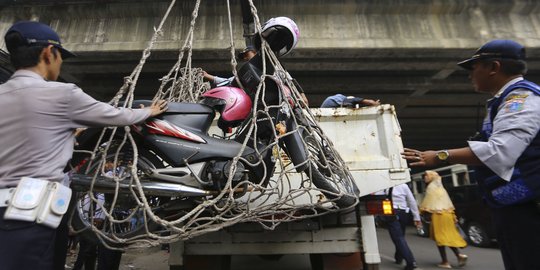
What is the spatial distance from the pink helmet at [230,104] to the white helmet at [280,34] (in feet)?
1.54

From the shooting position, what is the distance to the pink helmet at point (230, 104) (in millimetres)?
2383

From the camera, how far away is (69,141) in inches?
62.0

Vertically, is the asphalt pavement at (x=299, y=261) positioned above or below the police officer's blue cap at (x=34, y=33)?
below

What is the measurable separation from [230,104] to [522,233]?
6.00 ft

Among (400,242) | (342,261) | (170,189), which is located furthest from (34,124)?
(400,242)

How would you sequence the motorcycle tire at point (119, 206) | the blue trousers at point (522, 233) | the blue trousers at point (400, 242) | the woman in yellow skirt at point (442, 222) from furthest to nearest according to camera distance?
the woman in yellow skirt at point (442, 222), the blue trousers at point (400, 242), the motorcycle tire at point (119, 206), the blue trousers at point (522, 233)

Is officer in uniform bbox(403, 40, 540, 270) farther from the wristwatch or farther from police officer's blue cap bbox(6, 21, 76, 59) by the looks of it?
police officer's blue cap bbox(6, 21, 76, 59)

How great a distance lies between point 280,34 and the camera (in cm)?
255

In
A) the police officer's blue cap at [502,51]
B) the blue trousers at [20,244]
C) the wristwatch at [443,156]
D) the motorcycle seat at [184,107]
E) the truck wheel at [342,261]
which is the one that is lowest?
the truck wheel at [342,261]

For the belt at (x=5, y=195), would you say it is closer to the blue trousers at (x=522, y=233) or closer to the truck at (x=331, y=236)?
the truck at (x=331, y=236)

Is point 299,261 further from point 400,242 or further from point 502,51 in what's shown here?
point 502,51

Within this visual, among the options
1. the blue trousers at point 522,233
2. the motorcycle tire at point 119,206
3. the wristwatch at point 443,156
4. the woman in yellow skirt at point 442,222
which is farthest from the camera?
the woman in yellow skirt at point 442,222

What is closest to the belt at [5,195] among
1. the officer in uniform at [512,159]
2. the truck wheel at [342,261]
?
the officer in uniform at [512,159]

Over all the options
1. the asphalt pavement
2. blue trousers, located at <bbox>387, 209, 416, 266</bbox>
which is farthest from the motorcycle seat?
blue trousers, located at <bbox>387, 209, 416, 266</bbox>
